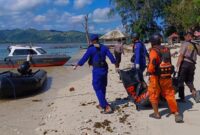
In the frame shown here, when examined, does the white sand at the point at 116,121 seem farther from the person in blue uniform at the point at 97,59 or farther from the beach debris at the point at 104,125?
the person in blue uniform at the point at 97,59

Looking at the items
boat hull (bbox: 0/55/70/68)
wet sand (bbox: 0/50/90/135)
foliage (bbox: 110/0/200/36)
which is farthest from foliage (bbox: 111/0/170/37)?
wet sand (bbox: 0/50/90/135)

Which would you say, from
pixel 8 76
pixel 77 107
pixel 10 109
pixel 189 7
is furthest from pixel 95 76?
pixel 189 7

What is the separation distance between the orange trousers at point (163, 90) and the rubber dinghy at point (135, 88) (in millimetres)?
761

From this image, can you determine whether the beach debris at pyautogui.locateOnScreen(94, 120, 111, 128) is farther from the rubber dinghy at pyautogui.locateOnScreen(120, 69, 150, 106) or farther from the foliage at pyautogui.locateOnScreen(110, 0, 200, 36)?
the foliage at pyautogui.locateOnScreen(110, 0, 200, 36)

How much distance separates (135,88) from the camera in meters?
9.00

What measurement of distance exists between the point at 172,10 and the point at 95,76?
153 feet

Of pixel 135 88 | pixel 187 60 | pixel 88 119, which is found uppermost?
pixel 187 60

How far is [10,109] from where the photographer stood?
1132 centimetres

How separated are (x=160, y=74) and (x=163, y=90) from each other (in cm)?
34

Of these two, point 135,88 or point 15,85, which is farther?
point 15,85

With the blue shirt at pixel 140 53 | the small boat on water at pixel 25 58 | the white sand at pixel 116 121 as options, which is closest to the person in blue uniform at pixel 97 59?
the white sand at pixel 116 121

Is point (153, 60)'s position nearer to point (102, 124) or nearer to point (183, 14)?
point (102, 124)

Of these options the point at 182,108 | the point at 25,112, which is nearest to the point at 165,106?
the point at 182,108

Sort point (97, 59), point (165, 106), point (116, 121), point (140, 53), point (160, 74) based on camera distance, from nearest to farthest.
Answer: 1. point (160, 74)
2. point (116, 121)
3. point (97, 59)
4. point (165, 106)
5. point (140, 53)
